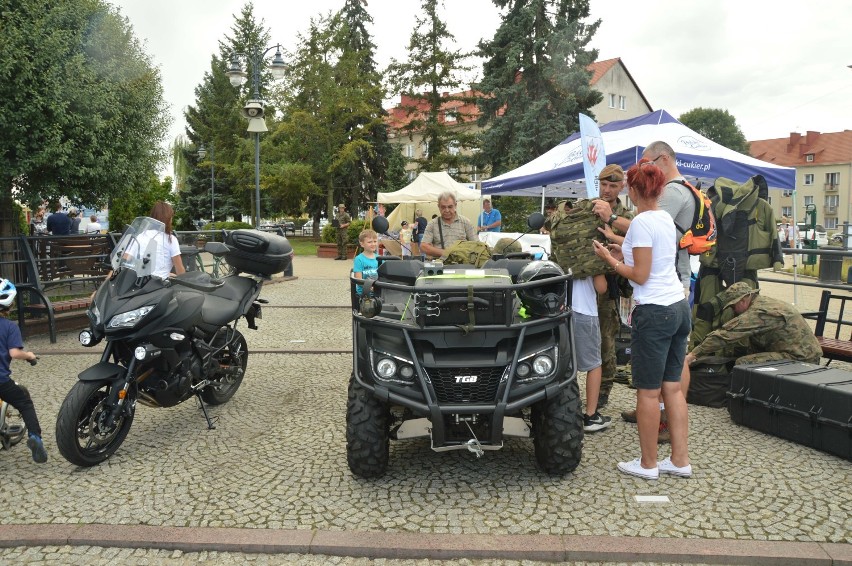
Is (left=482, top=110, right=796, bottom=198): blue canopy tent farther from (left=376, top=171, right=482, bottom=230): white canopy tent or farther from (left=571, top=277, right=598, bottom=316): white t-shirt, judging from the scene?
(left=376, top=171, right=482, bottom=230): white canopy tent

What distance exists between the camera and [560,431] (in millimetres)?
3832

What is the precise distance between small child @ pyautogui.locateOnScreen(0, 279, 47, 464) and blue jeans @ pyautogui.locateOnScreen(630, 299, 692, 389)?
3821 mm

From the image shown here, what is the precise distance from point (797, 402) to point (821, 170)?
294ft

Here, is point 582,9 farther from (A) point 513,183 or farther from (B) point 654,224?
(B) point 654,224

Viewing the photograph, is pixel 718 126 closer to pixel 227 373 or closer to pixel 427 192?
pixel 427 192

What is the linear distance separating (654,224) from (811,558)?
1907 mm

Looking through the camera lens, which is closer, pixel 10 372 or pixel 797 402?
pixel 10 372

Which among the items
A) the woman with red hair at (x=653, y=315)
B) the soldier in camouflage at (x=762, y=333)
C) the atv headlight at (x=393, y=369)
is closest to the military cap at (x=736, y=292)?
the soldier in camouflage at (x=762, y=333)

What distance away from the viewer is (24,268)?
9.91m

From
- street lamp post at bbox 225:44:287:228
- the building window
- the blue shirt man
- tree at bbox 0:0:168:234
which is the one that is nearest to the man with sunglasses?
tree at bbox 0:0:168:234

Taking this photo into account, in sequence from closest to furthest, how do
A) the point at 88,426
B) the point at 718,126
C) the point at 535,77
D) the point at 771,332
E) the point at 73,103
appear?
the point at 88,426 → the point at 771,332 → the point at 73,103 → the point at 535,77 → the point at 718,126

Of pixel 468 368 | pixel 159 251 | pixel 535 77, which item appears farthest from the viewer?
pixel 535 77

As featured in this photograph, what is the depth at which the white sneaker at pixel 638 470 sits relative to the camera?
3963 mm

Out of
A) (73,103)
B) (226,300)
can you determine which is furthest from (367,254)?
(73,103)
